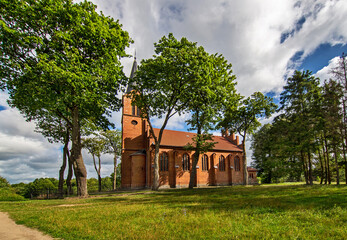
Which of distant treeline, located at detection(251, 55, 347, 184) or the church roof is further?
the church roof

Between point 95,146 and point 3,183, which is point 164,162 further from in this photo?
point 3,183

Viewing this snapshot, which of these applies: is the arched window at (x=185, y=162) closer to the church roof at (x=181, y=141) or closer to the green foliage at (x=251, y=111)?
the church roof at (x=181, y=141)

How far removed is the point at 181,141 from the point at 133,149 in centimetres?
836

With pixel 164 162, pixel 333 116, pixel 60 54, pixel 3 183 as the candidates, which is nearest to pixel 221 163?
pixel 164 162

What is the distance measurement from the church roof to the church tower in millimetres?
3158

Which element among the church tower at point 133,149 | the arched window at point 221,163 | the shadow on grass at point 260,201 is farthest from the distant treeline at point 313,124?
the church tower at point 133,149

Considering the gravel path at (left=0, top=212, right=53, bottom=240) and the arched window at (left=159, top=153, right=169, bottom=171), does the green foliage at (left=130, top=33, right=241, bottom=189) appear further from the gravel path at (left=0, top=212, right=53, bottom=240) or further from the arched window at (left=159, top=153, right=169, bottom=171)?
the gravel path at (left=0, top=212, right=53, bottom=240)

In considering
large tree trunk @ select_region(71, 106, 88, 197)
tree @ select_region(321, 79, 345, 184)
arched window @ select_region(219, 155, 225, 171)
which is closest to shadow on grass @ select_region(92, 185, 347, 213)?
large tree trunk @ select_region(71, 106, 88, 197)

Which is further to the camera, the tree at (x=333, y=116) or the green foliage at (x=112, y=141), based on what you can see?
the green foliage at (x=112, y=141)

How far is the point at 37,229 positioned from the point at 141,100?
14.5 metres

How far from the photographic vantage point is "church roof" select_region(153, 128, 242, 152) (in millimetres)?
30342

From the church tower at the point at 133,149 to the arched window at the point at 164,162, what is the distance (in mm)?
2715

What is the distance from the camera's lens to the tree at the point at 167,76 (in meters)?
16.7

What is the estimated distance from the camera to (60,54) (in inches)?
A: 480
